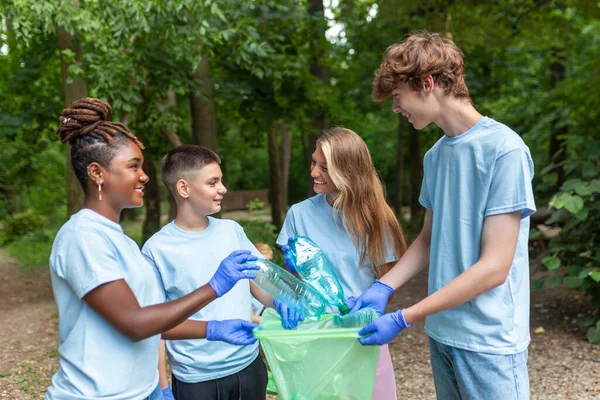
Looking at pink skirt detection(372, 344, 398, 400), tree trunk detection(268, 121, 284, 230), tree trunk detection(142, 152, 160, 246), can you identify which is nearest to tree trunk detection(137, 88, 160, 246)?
tree trunk detection(142, 152, 160, 246)

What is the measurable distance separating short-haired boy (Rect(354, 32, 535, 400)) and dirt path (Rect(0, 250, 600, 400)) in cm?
281

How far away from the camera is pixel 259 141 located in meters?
11.4

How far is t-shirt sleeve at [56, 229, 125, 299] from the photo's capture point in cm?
174

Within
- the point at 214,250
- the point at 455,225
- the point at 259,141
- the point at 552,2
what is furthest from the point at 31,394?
the point at 552,2

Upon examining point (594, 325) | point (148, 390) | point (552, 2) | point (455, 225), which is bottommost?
point (594, 325)

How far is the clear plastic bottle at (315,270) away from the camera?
8.40 feet

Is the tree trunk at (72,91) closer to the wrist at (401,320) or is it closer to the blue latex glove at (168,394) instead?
the blue latex glove at (168,394)

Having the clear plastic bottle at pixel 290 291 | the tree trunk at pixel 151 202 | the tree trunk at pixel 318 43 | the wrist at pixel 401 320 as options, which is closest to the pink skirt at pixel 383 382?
the clear plastic bottle at pixel 290 291

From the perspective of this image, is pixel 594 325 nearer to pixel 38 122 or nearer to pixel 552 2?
pixel 552 2

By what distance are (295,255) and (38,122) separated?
6.51 m

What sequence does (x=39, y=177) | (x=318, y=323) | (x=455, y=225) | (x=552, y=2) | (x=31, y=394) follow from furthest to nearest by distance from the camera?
(x=39, y=177)
(x=552, y=2)
(x=31, y=394)
(x=318, y=323)
(x=455, y=225)

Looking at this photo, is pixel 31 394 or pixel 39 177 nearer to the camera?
pixel 31 394

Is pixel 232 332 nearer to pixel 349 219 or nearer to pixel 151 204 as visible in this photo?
pixel 349 219

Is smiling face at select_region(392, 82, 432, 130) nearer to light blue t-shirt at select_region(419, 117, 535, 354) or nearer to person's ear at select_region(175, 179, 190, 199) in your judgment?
light blue t-shirt at select_region(419, 117, 535, 354)
